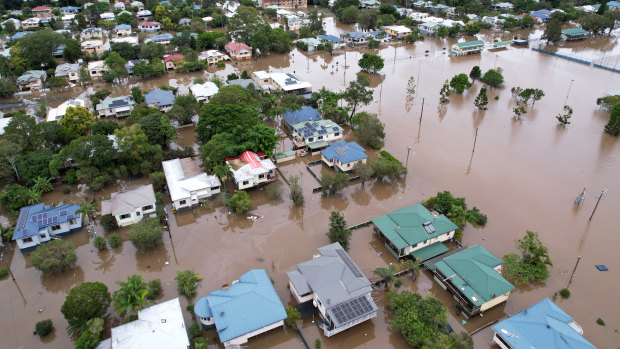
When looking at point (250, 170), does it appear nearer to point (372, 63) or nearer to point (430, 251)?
point (430, 251)

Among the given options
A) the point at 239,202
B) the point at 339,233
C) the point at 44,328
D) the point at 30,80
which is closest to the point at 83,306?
the point at 44,328

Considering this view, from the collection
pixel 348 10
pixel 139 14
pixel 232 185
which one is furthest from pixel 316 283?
pixel 139 14

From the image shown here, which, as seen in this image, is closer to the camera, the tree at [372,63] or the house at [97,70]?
the house at [97,70]

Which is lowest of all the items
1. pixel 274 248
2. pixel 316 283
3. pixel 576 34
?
pixel 274 248

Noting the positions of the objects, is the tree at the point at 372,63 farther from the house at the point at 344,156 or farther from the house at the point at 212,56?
the house at the point at 344,156

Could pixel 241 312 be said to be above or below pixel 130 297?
below

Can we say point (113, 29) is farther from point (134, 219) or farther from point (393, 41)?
point (134, 219)

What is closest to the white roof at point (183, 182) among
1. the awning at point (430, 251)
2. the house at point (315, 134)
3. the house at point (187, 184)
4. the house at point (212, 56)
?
the house at point (187, 184)
